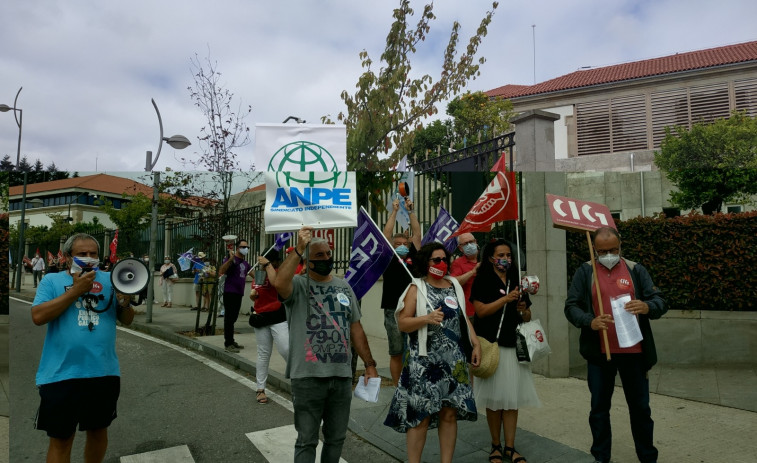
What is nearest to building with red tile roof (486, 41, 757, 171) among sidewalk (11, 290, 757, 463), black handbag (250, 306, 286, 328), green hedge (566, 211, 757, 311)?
green hedge (566, 211, 757, 311)

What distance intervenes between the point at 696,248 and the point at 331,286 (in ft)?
18.1

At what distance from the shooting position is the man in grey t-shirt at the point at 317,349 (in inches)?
129

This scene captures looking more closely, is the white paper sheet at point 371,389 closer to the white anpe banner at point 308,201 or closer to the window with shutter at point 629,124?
the white anpe banner at point 308,201

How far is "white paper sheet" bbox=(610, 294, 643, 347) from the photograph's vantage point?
375 cm

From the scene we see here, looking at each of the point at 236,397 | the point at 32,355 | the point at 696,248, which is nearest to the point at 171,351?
the point at 236,397

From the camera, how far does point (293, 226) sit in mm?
3490

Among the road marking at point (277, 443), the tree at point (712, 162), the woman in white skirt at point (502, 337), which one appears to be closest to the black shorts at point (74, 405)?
the road marking at point (277, 443)

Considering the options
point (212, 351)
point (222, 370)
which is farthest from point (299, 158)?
point (212, 351)

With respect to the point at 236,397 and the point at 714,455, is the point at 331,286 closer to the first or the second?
the point at 236,397

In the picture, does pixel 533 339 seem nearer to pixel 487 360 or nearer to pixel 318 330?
pixel 487 360

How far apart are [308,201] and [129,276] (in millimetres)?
1264

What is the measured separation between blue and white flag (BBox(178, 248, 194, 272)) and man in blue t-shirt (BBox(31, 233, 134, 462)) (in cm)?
220

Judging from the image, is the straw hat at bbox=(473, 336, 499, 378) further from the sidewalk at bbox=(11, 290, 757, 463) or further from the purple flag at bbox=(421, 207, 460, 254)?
the purple flag at bbox=(421, 207, 460, 254)

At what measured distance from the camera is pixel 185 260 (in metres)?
5.64
